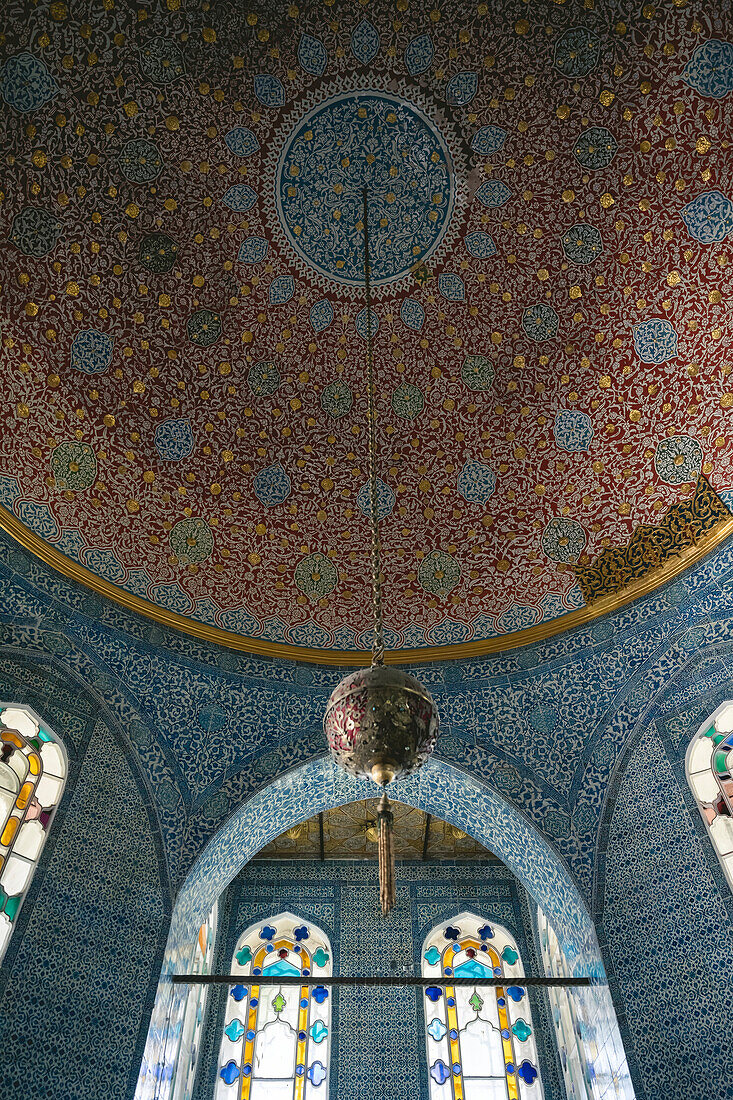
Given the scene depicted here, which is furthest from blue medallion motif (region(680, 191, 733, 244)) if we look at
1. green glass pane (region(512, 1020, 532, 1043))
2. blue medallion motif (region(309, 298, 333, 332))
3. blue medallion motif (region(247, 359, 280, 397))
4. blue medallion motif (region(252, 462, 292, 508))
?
green glass pane (region(512, 1020, 532, 1043))

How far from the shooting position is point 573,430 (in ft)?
18.2

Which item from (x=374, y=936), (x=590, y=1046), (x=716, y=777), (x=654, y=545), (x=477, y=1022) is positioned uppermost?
(x=654, y=545)

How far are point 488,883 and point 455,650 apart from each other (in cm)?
274

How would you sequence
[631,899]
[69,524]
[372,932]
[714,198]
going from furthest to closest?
[372,932]
[69,524]
[714,198]
[631,899]

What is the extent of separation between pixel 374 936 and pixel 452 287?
201 inches

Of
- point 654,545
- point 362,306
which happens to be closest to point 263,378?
point 362,306

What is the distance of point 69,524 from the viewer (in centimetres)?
524

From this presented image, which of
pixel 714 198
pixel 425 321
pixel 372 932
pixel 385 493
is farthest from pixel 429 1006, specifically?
pixel 714 198

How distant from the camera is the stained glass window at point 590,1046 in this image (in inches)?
163

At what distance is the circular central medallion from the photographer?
5113 millimetres

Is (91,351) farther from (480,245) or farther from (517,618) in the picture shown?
(517,618)

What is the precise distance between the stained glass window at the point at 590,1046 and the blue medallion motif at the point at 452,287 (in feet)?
13.7

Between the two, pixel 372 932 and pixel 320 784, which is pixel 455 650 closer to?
pixel 320 784

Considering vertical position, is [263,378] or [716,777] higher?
[263,378]
